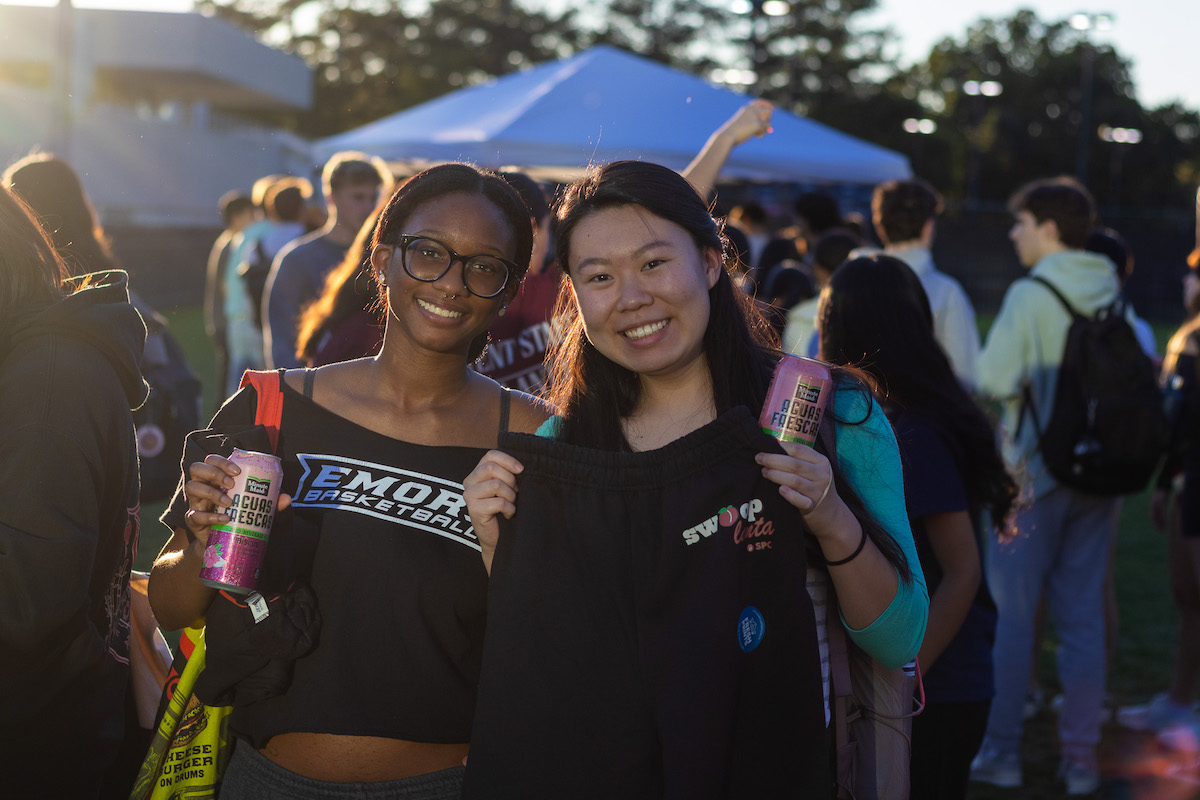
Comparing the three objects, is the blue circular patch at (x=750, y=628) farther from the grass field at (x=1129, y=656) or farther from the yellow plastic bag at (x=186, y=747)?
the grass field at (x=1129, y=656)

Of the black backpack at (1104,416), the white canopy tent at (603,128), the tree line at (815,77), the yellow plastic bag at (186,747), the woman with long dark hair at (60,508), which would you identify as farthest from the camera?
the tree line at (815,77)

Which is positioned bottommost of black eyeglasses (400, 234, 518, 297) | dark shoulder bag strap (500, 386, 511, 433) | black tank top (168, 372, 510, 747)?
black tank top (168, 372, 510, 747)

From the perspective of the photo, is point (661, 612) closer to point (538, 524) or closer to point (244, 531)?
point (538, 524)

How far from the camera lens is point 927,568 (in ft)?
10.1

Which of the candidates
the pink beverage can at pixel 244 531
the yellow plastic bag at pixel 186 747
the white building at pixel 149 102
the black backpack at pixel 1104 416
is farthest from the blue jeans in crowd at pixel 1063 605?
the white building at pixel 149 102

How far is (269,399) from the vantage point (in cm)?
239

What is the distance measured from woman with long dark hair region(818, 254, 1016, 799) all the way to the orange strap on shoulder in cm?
150

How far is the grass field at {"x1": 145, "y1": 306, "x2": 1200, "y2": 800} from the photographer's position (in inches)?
Result: 191

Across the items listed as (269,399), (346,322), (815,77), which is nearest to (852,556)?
(269,399)

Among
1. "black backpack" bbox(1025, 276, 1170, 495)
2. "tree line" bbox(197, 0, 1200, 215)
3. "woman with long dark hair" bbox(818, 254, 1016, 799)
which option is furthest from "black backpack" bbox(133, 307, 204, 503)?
"tree line" bbox(197, 0, 1200, 215)

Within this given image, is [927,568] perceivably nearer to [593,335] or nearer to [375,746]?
[593,335]

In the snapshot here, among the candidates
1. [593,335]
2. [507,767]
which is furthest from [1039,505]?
[507,767]

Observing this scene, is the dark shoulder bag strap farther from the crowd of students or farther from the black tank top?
the black tank top

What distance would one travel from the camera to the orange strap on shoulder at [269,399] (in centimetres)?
236
